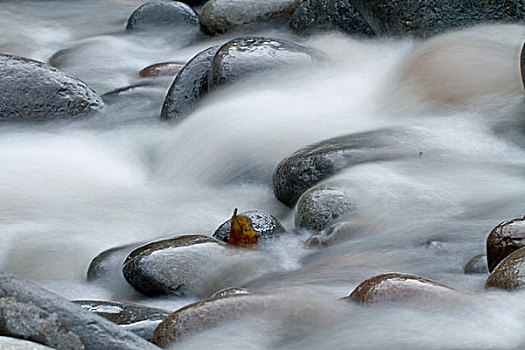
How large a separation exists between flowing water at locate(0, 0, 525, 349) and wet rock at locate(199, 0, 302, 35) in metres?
0.93

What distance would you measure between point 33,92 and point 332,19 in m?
2.95

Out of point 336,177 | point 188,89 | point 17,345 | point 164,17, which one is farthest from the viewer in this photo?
point 164,17

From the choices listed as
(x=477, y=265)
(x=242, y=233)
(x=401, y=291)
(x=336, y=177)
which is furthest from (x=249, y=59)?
(x=401, y=291)

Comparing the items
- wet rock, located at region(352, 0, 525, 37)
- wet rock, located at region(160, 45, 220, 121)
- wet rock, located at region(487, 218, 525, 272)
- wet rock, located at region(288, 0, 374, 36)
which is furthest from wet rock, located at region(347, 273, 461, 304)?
wet rock, located at region(288, 0, 374, 36)

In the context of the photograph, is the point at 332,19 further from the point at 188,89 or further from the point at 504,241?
the point at 504,241

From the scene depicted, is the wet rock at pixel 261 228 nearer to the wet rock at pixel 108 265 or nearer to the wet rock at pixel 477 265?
the wet rock at pixel 108 265

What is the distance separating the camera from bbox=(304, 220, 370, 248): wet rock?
13.2ft

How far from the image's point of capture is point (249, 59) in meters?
6.42

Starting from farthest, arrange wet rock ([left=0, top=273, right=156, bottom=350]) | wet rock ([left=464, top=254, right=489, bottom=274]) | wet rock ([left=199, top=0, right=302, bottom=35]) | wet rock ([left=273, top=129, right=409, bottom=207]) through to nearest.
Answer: wet rock ([left=199, top=0, right=302, bottom=35]) → wet rock ([left=273, top=129, right=409, bottom=207]) → wet rock ([left=464, top=254, right=489, bottom=274]) → wet rock ([left=0, top=273, right=156, bottom=350])

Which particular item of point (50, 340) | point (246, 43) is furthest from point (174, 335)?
point (246, 43)

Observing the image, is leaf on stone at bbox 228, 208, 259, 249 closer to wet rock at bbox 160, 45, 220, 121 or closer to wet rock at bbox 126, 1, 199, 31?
wet rock at bbox 160, 45, 220, 121

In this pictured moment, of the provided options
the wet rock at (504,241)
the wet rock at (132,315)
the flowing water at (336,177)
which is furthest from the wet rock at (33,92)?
the wet rock at (504,241)

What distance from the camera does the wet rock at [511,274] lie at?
280cm

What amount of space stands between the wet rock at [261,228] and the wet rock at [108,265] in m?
0.52
